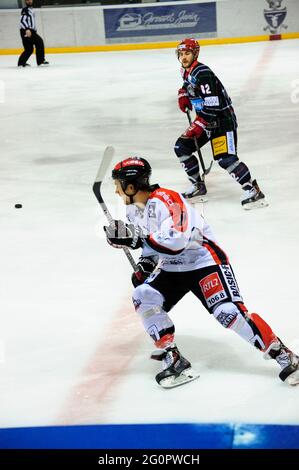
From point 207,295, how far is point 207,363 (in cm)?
32

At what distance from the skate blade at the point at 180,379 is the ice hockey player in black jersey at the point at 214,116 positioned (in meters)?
2.66

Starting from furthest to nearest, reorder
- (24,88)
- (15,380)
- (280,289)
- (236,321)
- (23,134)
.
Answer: (24,88), (23,134), (280,289), (15,380), (236,321)

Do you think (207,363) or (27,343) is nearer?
(207,363)

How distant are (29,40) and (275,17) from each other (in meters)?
4.50

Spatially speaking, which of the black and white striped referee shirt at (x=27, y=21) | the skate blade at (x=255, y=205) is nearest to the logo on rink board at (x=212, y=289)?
the skate blade at (x=255, y=205)

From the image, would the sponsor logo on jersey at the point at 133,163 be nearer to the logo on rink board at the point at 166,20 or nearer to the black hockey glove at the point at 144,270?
the black hockey glove at the point at 144,270

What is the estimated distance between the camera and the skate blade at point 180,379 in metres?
3.31

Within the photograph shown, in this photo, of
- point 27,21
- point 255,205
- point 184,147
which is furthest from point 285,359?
point 27,21

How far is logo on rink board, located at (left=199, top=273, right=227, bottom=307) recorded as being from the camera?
330 cm

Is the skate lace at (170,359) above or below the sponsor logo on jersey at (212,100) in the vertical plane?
below

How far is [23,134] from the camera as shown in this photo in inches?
355

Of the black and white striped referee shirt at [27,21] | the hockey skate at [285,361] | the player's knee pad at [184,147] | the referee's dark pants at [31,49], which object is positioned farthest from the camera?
the black and white striped referee shirt at [27,21]

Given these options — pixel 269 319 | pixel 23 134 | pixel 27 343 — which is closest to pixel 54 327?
pixel 27 343
